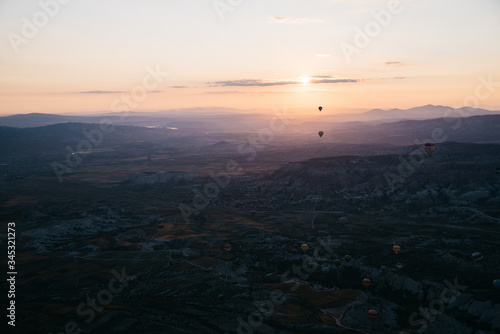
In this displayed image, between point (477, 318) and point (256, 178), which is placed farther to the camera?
point (256, 178)

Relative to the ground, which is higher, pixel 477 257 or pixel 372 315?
pixel 477 257

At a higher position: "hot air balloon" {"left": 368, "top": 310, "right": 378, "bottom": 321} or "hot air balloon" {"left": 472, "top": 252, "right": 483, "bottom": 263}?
"hot air balloon" {"left": 472, "top": 252, "right": 483, "bottom": 263}

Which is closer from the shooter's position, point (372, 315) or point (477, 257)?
point (372, 315)

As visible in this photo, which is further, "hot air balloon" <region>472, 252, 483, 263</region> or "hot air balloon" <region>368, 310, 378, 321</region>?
"hot air balloon" <region>472, 252, 483, 263</region>

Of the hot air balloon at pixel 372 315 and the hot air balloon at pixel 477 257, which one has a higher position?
the hot air balloon at pixel 477 257

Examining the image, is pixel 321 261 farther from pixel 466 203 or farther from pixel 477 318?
pixel 466 203

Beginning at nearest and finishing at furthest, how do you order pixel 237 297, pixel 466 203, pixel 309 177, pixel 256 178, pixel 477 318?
pixel 477 318 → pixel 237 297 → pixel 466 203 → pixel 309 177 → pixel 256 178

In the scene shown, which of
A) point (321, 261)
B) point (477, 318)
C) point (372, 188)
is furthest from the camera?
point (372, 188)

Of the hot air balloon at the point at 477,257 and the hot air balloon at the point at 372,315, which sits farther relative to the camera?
the hot air balloon at the point at 477,257

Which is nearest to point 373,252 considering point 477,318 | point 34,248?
point 477,318

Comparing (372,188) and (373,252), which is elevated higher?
(372,188)

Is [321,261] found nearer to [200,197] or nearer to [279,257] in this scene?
[279,257]
